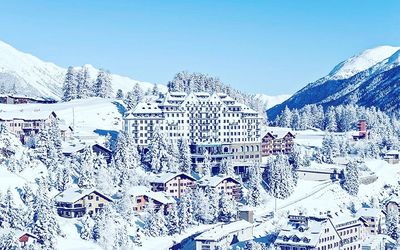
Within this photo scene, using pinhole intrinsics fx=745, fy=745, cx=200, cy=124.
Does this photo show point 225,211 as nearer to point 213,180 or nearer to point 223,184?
point 213,180

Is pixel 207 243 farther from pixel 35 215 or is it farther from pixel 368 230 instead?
pixel 368 230

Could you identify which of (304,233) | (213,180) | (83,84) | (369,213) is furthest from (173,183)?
(83,84)

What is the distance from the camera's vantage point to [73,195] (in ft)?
325

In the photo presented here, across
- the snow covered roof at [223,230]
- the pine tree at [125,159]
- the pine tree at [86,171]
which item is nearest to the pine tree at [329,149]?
the pine tree at [125,159]

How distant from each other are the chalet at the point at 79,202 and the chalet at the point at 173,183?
13.8 m

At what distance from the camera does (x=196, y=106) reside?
454 ft

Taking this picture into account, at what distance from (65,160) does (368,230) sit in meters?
46.0

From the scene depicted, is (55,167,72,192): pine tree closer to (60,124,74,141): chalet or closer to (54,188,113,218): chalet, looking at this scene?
(54,188,113,218): chalet

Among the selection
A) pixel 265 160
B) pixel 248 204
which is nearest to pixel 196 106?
pixel 265 160

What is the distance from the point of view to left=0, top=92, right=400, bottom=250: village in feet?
320

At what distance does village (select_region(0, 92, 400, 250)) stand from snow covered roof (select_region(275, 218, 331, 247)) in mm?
125

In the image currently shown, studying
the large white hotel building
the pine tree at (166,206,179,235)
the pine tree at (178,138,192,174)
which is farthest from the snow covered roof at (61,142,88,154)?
the pine tree at (166,206,179,235)

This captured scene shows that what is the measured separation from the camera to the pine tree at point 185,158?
403 feet

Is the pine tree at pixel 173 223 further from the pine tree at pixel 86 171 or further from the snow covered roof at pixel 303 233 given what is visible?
the snow covered roof at pixel 303 233
